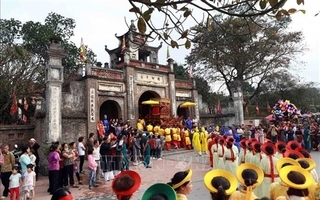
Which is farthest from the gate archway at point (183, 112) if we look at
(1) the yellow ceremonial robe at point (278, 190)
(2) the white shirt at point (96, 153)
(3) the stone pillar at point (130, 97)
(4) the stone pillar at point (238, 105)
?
(1) the yellow ceremonial robe at point (278, 190)

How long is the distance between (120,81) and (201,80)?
12.7 m

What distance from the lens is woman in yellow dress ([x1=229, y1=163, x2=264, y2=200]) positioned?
3349 millimetres

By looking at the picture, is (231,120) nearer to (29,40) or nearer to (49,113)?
(49,113)

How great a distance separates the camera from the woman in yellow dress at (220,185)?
9.17 ft

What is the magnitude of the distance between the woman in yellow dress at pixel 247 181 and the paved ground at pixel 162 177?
3283mm

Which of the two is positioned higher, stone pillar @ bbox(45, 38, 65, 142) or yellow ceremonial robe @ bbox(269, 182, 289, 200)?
stone pillar @ bbox(45, 38, 65, 142)

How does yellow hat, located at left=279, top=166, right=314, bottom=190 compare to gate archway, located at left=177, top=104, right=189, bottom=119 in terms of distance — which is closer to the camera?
yellow hat, located at left=279, top=166, right=314, bottom=190

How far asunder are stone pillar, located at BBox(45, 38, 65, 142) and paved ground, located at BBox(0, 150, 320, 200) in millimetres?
2441

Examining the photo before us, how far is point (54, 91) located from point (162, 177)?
20.8 ft

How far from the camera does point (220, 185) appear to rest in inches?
116

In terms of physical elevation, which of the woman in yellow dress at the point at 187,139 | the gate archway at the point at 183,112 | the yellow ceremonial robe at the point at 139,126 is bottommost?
the woman in yellow dress at the point at 187,139

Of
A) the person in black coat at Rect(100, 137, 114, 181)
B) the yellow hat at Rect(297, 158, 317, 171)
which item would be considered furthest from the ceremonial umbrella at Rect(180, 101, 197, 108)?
the yellow hat at Rect(297, 158, 317, 171)

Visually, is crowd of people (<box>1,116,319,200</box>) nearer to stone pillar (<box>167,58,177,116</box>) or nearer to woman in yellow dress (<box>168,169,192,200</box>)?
woman in yellow dress (<box>168,169,192,200</box>)

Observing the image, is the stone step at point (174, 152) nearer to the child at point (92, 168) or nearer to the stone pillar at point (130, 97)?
the stone pillar at point (130, 97)
